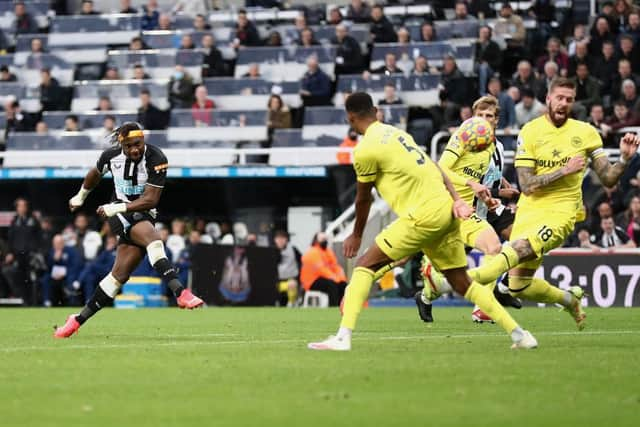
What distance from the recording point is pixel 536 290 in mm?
13398

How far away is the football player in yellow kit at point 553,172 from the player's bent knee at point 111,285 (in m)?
4.05

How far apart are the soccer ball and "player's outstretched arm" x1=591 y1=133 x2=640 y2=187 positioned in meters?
1.53

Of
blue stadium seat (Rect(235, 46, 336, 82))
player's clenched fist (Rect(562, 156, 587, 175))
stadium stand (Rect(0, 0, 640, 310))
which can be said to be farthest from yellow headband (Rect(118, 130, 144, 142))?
blue stadium seat (Rect(235, 46, 336, 82))

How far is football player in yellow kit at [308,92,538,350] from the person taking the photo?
35.3 feet

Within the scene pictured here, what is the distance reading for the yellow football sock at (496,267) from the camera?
1182 cm

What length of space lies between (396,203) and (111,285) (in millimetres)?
4240

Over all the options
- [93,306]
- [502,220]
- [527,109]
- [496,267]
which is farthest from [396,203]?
[527,109]

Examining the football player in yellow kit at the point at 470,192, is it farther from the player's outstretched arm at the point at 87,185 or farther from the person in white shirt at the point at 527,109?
the person in white shirt at the point at 527,109

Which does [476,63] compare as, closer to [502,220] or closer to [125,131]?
[502,220]

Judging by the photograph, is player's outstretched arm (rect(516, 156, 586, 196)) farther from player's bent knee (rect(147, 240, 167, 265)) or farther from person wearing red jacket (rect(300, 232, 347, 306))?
person wearing red jacket (rect(300, 232, 347, 306))

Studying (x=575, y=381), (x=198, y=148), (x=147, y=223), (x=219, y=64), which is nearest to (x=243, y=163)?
(x=198, y=148)

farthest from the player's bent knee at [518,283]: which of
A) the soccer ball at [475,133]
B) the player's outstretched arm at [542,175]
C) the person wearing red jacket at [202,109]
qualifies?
the person wearing red jacket at [202,109]

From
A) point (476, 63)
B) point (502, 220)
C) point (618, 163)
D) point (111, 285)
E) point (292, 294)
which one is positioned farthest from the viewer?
point (476, 63)

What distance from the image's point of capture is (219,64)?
106 ft
